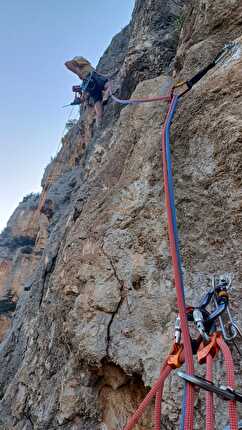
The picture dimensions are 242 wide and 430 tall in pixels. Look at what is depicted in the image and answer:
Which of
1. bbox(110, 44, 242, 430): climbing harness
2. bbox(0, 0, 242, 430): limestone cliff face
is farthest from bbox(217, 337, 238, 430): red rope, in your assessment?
bbox(0, 0, 242, 430): limestone cliff face

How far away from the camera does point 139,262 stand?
1.96m

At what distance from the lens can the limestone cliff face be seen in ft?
5.65

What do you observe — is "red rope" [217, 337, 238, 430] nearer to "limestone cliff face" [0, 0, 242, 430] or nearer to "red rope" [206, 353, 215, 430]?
"red rope" [206, 353, 215, 430]

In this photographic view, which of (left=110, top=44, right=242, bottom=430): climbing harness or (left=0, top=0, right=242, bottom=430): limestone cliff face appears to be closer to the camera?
(left=110, top=44, right=242, bottom=430): climbing harness

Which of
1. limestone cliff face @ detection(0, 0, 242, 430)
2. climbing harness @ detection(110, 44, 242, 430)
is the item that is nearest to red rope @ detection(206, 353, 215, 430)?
climbing harness @ detection(110, 44, 242, 430)

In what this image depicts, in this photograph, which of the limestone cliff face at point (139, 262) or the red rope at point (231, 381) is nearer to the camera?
the red rope at point (231, 381)

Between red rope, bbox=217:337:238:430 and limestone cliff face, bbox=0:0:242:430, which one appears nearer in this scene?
red rope, bbox=217:337:238:430

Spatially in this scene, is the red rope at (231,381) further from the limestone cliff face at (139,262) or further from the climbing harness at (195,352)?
the limestone cliff face at (139,262)

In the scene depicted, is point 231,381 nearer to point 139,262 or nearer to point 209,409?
point 209,409

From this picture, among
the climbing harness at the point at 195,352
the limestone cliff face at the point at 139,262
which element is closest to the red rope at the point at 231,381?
the climbing harness at the point at 195,352

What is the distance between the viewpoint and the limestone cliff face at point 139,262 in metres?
1.72

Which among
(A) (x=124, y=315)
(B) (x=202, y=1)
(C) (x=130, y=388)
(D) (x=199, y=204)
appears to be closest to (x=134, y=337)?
(A) (x=124, y=315)

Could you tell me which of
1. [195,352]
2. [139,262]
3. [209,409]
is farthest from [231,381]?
[139,262]

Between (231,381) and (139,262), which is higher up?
(139,262)
